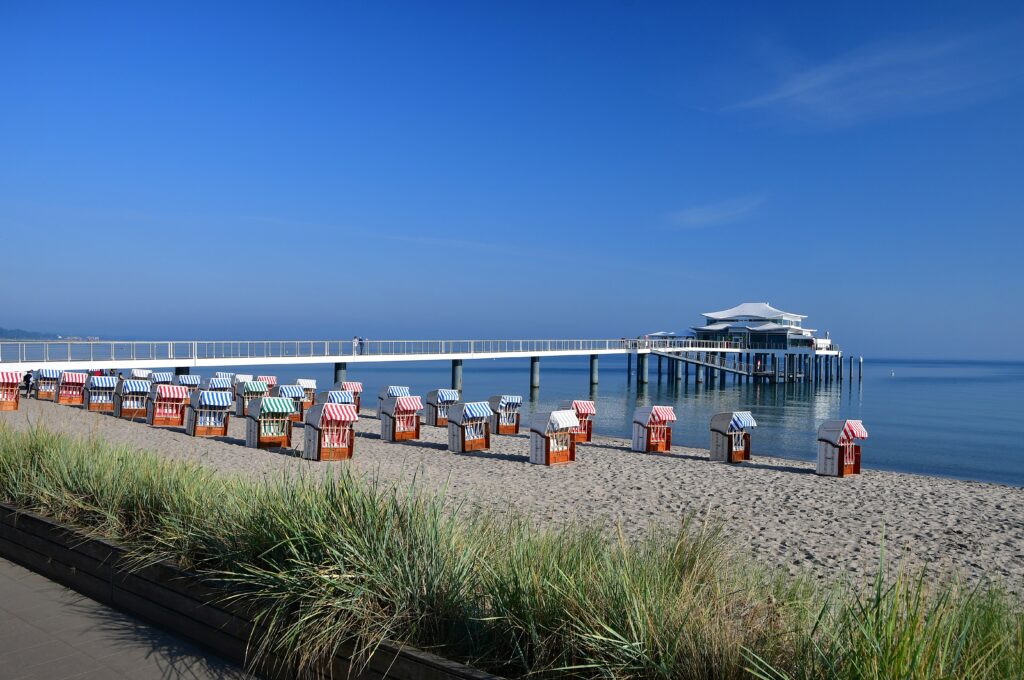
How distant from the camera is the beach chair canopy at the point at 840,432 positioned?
40.7 feet

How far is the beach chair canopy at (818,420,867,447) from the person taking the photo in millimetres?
12391

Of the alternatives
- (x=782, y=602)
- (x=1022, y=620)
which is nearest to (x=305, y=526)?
(x=782, y=602)

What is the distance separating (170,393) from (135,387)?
1.77 m

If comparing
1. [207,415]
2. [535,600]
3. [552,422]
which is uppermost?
[535,600]

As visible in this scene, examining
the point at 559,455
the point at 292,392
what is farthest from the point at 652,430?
the point at 292,392

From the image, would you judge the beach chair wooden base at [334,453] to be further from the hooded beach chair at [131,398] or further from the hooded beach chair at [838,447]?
the hooded beach chair at [838,447]

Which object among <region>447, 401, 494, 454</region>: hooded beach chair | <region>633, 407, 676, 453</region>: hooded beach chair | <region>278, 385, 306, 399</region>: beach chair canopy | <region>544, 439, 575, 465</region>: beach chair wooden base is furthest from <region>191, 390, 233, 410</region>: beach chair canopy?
<region>633, 407, 676, 453</region>: hooded beach chair

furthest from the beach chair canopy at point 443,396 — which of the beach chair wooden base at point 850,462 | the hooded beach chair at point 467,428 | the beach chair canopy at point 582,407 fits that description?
the beach chair wooden base at point 850,462

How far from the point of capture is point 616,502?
9430mm

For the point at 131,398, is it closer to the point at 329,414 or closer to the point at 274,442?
the point at 274,442

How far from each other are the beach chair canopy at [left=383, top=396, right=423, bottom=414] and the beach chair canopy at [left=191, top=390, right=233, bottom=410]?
3.14m

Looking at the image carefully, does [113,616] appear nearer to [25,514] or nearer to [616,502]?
[25,514]

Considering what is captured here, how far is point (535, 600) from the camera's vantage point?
301 cm

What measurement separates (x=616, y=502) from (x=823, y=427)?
5.06m
